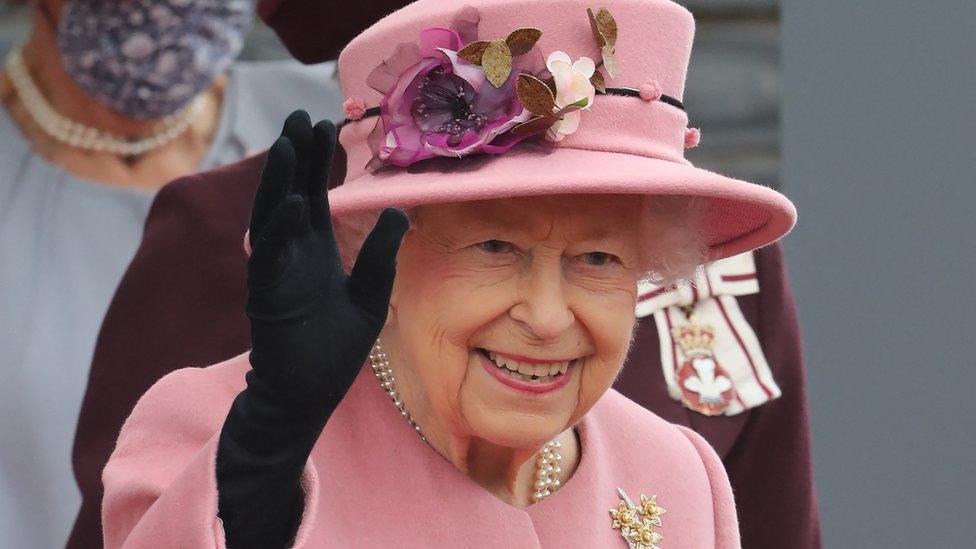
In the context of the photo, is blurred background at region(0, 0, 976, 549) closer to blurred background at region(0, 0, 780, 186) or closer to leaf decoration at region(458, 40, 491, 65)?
blurred background at region(0, 0, 780, 186)

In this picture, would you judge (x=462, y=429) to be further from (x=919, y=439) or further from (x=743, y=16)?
(x=743, y=16)

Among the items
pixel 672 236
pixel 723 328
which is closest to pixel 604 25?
pixel 672 236

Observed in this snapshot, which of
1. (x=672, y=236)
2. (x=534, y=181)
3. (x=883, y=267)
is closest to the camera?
(x=534, y=181)

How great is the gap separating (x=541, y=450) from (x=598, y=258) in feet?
1.08

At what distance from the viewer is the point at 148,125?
13.6 ft

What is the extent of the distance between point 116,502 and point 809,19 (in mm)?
2153

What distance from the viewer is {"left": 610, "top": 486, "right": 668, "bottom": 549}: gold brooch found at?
2.43 m

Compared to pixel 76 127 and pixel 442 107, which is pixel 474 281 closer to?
pixel 442 107

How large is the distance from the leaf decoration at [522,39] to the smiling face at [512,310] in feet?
0.61

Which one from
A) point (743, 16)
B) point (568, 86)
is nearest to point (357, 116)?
point (568, 86)

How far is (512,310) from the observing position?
2217mm

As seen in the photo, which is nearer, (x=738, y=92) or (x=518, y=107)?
(x=518, y=107)

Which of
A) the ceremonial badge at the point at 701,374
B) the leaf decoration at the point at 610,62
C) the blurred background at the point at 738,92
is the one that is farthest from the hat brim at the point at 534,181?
the blurred background at the point at 738,92

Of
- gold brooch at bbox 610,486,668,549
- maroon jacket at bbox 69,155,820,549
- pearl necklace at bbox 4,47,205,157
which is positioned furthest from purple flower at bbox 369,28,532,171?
pearl necklace at bbox 4,47,205,157
